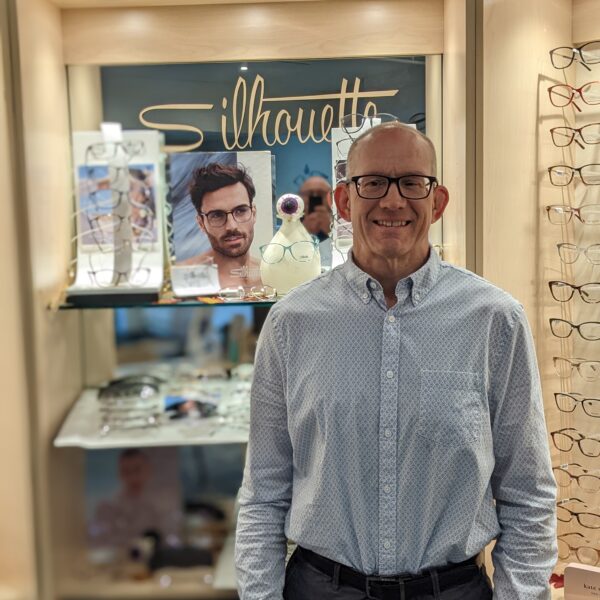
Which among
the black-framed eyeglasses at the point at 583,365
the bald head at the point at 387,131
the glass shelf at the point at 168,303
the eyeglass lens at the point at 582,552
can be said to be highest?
the bald head at the point at 387,131

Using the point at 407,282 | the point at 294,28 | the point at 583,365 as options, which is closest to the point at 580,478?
the point at 583,365

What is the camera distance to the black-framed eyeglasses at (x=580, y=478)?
2195 mm

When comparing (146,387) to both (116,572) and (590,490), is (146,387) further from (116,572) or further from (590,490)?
(590,490)

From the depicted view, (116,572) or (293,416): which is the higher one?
(293,416)

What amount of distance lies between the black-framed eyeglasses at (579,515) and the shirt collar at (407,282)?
96 cm

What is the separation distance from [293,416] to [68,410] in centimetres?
115

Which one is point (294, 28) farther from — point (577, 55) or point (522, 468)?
point (522, 468)

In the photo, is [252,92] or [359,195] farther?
[252,92]

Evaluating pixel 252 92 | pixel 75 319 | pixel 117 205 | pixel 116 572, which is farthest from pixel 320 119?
pixel 116 572

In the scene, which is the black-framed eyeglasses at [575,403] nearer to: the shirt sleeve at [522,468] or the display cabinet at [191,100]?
the display cabinet at [191,100]

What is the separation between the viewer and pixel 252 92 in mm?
2307

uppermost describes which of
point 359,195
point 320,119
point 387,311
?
point 320,119

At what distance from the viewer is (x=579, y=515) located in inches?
87.0

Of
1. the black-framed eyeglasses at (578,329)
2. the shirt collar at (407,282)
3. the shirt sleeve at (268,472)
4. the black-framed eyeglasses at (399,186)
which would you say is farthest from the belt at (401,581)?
the black-framed eyeglasses at (578,329)
